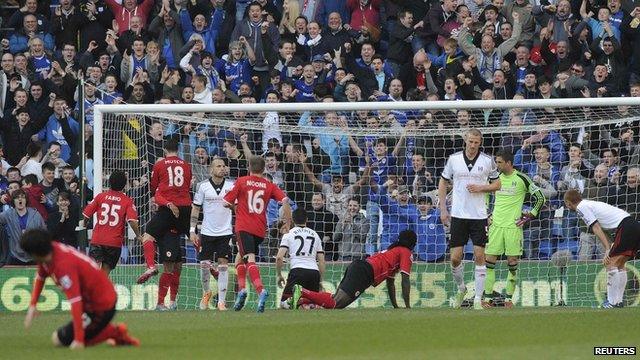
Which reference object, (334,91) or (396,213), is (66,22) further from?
(396,213)

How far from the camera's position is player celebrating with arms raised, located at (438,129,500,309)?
717 inches

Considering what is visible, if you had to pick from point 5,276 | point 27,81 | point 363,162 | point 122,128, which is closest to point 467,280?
point 363,162

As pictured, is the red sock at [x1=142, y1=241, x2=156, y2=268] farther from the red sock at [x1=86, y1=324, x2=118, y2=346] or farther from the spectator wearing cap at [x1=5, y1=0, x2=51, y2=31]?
the spectator wearing cap at [x1=5, y1=0, x2=51, y2=31]

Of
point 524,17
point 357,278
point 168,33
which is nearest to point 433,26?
point 524,17

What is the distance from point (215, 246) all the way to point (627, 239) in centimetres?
564

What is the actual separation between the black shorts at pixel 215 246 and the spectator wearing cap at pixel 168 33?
6754 mm

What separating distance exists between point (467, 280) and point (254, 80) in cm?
632

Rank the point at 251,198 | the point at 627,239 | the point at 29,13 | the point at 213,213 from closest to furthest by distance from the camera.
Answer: the point at 627,239, the point at 251,198, the point at 213,213, the point at 29,13

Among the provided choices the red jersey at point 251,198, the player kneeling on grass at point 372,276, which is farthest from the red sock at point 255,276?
the player kneeling on grass at point 372,276

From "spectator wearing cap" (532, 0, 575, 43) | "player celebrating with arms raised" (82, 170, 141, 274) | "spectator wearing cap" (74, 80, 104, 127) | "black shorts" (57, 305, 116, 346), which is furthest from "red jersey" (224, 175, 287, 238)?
"spectator wearing cap" (532, 0, 575, 43)

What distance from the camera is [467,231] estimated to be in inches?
722

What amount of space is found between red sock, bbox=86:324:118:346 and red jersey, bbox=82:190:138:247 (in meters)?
5.90

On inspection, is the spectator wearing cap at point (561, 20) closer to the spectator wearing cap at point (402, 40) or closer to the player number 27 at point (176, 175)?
the spectator wearing cap at point (402, 40)

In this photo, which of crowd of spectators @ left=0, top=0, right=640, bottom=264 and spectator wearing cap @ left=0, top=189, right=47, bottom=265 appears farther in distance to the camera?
spectator wearing cap @ left=0, top=189, right=47, bottom=265
